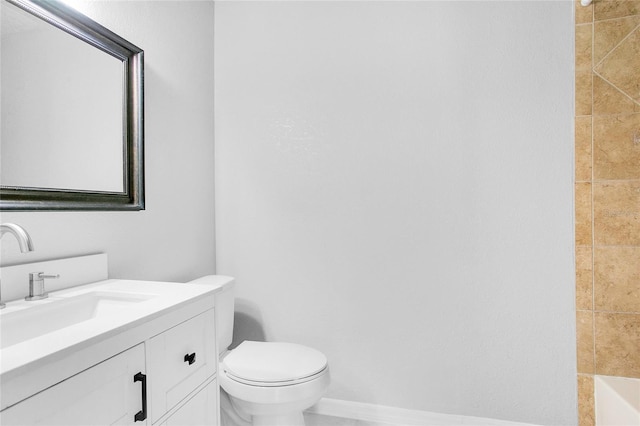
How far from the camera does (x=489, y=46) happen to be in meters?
1.83

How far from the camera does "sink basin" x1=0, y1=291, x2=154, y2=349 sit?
95cm

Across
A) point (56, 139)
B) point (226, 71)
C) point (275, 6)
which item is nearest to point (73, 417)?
point (56, 139)

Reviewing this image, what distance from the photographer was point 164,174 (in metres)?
1.80

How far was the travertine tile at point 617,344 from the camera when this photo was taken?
5.22ft

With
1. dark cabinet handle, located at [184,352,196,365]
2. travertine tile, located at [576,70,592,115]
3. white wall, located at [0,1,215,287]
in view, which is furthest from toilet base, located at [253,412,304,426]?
travertine tile, located at [576,70,592,115]

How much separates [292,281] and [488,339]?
1005 mm

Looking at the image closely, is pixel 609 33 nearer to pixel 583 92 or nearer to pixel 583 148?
pixel 583 92

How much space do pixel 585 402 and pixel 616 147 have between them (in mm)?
1113

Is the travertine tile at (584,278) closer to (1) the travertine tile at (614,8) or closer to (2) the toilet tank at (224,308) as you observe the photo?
(1) the travertine tile at (614,8)

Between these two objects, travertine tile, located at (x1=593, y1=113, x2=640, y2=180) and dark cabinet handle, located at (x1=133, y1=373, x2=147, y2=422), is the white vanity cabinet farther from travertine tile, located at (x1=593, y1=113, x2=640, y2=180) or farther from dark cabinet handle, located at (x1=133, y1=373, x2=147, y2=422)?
travertine tile, located at (x1=593, y1=113, x2=640, y2=180)

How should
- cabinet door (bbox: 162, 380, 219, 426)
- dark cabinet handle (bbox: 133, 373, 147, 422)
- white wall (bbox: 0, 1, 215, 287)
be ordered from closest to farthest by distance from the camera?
1. dark cabinet handle (bbox: 133, 373, 147, 422)
2. cabinet door (bbox: 162, 380, 219, 426)
3. white wall (bbox: 0, 1, 215, 287)

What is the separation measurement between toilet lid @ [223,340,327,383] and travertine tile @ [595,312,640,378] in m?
1.17

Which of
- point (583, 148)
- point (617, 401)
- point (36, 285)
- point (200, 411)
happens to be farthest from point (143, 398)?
point (583, 148)

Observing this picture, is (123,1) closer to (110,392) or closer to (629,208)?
(110,392)
